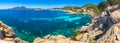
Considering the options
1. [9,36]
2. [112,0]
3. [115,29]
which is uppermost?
[112,0]

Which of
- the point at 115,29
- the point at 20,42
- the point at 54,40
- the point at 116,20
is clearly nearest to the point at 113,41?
the point at 115,29

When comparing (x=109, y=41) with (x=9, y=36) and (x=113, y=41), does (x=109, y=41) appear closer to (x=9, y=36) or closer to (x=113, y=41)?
(x=113, y=41)

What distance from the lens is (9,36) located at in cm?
4409

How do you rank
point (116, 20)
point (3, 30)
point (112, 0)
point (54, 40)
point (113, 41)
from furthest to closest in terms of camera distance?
point (112, 0) < point (116, 20) < point (3, 30) < point (113, 41) < point (54, 40)

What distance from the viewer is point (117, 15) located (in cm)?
4781

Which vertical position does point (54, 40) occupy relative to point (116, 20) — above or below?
below

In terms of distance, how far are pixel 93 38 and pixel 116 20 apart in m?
6.93

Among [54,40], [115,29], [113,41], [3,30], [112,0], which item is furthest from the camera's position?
[112,0]

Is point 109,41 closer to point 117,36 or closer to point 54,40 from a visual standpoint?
point 117,36

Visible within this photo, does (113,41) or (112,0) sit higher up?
(112,0)

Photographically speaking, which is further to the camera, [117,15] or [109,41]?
[117,15]

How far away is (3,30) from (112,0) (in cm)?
4076

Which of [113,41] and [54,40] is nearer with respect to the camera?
[54,40]

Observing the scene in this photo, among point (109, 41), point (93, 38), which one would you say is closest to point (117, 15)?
point (93, 38)
